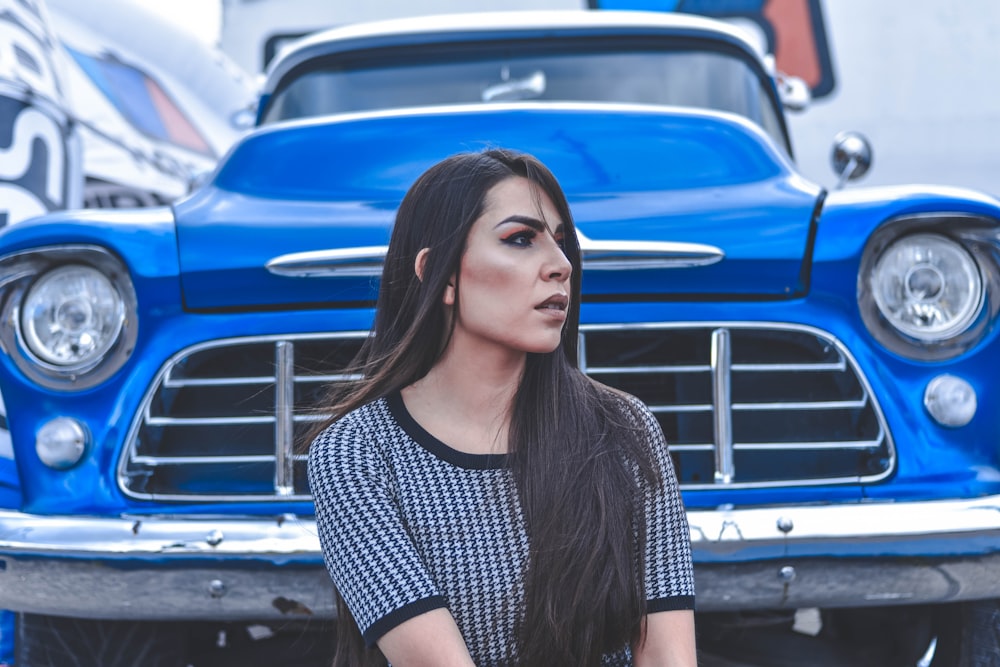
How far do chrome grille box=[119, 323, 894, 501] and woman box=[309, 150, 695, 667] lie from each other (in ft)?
1.84

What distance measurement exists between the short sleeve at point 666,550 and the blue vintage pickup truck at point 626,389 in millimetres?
445

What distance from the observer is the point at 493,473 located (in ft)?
5.00

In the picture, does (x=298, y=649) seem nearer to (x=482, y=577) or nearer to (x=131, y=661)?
(x=131, y=661)

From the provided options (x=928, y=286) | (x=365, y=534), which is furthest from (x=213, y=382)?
(x=928, y=286)

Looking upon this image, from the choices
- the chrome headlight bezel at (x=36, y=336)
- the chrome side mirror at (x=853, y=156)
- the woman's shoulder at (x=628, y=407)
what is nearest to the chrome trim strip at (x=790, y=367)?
the woman's shoulder at (x=628, y=407)

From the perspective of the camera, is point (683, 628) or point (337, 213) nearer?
point (683, 628)

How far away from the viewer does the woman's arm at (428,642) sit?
138 cm

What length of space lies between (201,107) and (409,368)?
7.91 meters

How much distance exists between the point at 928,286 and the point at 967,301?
79mm

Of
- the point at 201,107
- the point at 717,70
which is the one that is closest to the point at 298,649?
the point at 717,70

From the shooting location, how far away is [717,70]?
337 centimetres

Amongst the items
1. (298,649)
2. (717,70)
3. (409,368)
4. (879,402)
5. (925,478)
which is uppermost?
(717,70)

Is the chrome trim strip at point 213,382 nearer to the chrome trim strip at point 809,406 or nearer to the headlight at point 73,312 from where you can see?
the headlight at point 73,312

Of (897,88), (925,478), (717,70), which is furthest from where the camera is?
(897,88)
